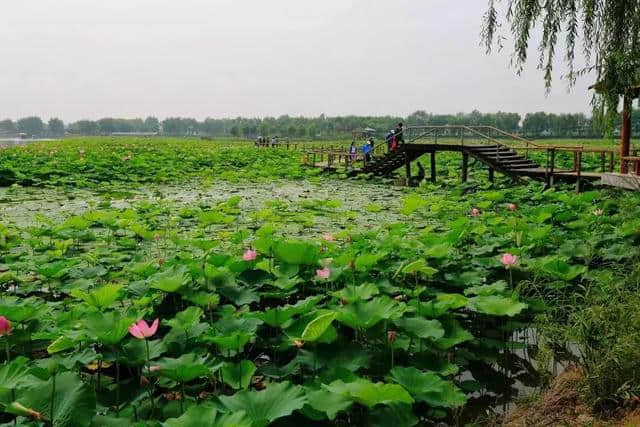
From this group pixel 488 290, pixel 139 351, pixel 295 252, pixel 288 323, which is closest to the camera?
pixel 139 351

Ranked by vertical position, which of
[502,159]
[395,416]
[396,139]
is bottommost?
[395,416]

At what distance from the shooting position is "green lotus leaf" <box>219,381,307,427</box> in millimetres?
1492

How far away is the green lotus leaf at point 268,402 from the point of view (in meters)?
1.49

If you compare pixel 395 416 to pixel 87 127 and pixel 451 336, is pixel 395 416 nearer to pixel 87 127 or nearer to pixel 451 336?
pixel 451 336

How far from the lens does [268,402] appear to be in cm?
155

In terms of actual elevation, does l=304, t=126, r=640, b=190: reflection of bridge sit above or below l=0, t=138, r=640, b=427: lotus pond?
above

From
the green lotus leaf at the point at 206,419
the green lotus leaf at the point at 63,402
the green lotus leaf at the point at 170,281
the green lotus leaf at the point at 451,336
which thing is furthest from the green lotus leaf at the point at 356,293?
the green lotus leaf at the point at 63,402

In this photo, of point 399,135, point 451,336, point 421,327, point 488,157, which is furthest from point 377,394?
point 399,135

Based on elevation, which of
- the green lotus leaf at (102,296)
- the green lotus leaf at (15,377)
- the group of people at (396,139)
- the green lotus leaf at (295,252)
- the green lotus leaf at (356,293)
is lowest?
the green lotus leaf at (15,377)

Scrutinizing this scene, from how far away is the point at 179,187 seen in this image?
34.9ft

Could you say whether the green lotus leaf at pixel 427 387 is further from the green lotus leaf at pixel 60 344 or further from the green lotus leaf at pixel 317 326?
the green lotus leaf at pixel 60 344

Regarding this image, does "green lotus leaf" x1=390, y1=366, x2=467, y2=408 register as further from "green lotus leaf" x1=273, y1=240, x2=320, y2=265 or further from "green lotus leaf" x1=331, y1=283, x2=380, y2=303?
"green lotus leaf" x1=273, y1=240, x2=320, y2=265

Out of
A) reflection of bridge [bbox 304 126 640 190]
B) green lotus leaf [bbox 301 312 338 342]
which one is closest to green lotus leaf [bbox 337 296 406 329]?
green lotus leaf [bbox 301 312 338 342]

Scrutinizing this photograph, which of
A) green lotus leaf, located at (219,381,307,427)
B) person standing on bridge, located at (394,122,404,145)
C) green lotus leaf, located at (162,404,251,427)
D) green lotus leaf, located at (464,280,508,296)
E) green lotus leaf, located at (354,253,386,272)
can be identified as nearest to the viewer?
green lotus leaf, located at (162,404,251,427)
